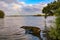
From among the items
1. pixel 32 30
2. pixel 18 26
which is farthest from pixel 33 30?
pixel 18 26

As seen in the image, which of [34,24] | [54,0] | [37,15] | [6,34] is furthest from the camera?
[34,24]

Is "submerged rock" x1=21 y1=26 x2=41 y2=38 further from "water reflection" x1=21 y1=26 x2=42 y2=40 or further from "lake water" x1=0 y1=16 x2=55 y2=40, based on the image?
"lake water" x1=0 y1=16 x2=55 y2=40

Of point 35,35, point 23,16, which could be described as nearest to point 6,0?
point 23,16

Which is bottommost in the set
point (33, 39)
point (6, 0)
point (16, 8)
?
point (33, 39)

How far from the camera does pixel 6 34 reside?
4.05 meters

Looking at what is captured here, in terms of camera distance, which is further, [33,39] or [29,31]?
[29,31]

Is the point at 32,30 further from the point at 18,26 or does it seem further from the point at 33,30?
the point at 18,26

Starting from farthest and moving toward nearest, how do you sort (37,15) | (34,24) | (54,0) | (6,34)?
1. (34,24)
2. (6,34)
3. (37,15)
4. (54,0)

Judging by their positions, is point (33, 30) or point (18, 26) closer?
point (33, 30)

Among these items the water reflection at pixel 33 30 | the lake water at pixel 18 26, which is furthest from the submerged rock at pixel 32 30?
the lake water at pixel 18 26

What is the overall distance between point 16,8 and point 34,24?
0.87 meters

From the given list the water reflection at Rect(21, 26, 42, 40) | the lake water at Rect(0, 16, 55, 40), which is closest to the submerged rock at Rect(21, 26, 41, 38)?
the water reflection at Rect(21, 26, 42, 40)

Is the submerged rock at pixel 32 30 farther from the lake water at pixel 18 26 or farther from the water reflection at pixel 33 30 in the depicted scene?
the lake water at pixel 18 26

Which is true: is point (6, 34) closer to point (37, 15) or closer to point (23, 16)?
point (23, 16)
